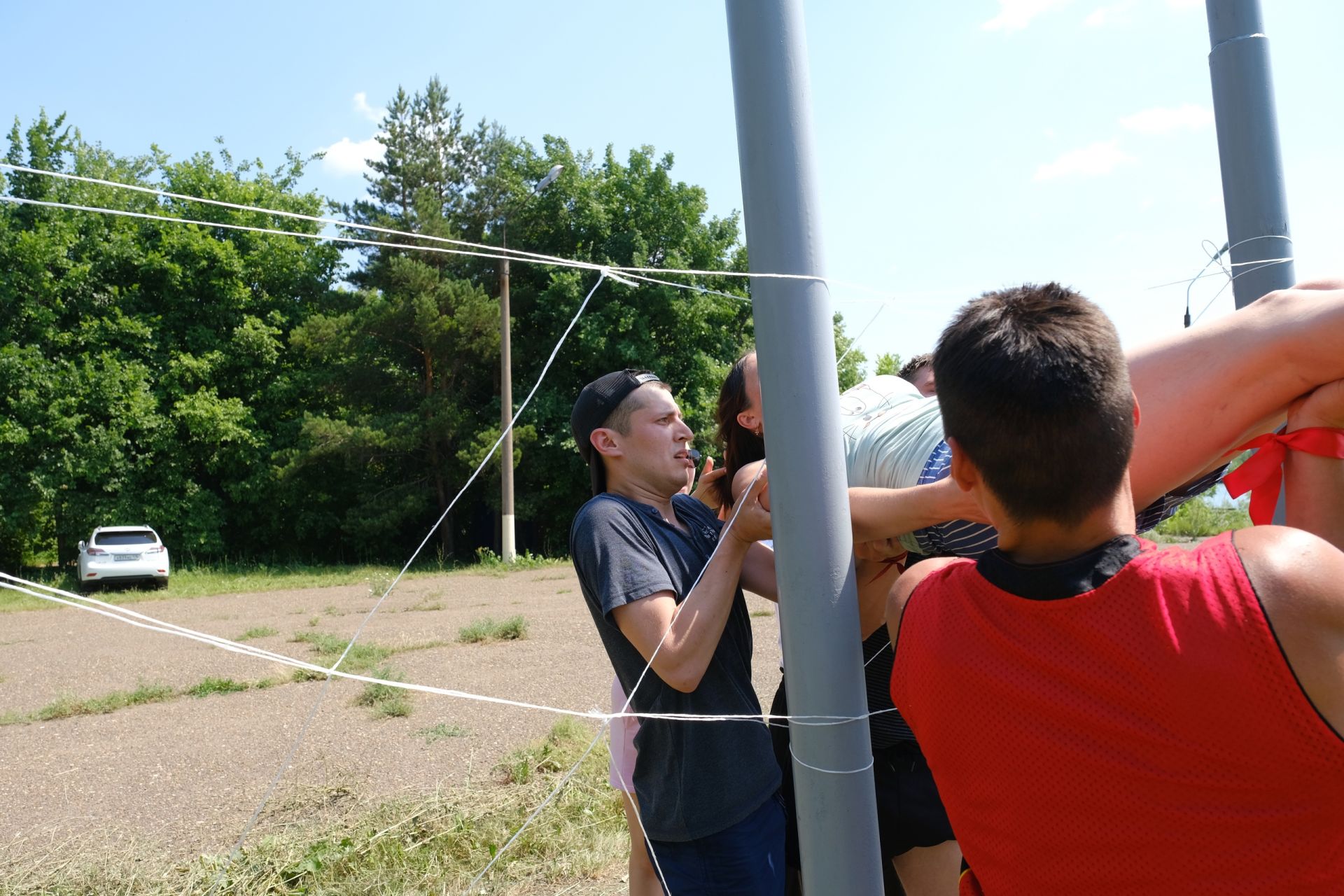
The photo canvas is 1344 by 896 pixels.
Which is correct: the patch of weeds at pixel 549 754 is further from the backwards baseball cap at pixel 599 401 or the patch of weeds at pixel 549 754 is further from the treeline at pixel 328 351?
the treeline at pixel 328 351

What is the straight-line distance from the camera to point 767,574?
1947mm

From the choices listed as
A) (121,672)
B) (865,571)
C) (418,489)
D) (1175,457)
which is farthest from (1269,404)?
(418,489)

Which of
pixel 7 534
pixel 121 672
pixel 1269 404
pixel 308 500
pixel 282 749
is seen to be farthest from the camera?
pixel 308 500

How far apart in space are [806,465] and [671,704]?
0.76m

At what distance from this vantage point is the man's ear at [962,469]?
1.02 m

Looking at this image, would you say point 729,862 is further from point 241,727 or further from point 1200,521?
point 1200,521

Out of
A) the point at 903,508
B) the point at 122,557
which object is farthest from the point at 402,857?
the point at 122,557

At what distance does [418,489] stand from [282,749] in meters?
17.7

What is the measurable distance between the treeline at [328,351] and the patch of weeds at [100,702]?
45.7ft

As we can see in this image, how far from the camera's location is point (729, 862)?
1.71m

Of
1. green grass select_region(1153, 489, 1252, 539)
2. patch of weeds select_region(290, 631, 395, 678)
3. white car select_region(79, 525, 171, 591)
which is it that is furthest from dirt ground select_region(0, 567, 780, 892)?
green grass select_region(1153, 489, 1252, 539)

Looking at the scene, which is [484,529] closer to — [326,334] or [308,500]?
[308,500]

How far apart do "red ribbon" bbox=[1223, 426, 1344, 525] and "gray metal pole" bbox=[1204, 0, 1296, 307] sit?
4.05 ft

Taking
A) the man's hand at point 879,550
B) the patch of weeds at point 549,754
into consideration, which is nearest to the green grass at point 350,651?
the patch of weeds at point 549,754
